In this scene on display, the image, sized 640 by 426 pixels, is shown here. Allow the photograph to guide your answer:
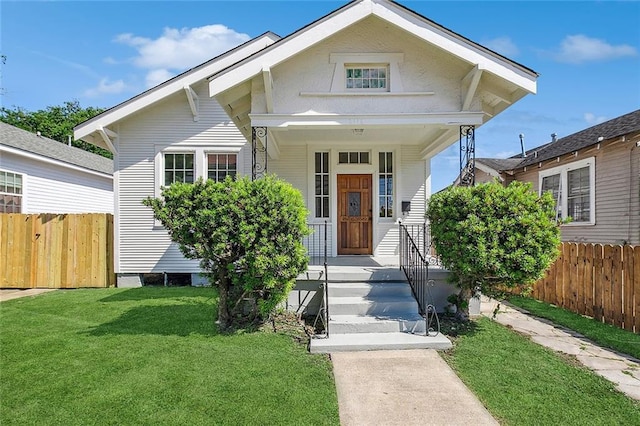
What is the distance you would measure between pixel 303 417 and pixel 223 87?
515 centimetres

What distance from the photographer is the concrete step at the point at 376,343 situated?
470cm

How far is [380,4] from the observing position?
629 centimetres

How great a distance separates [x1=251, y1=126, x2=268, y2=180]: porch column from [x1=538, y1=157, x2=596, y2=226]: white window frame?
7.66 meters

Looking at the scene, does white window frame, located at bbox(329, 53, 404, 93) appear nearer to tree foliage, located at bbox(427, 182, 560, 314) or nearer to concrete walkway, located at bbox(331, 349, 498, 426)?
tree foliage, located at bbox(427, 182, 560, 314)

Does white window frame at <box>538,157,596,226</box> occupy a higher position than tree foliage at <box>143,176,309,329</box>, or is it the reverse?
white window frame at <box>538,157,596,226</box>

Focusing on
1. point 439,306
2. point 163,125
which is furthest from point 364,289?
point 163,125

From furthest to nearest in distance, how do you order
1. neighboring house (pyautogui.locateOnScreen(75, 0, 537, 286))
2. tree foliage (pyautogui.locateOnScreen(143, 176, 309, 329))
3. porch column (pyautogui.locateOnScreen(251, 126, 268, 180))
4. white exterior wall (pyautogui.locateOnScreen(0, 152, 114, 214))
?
white exterior wall (pyautogui.locateOnScreen(0, 152, 114, 214)), porch column (pyautogui.locateOnScreen(251, 126, 268, 180)), neighboring house (pyautogui.locateOnScreen(75, 0, 537, 286)), tree foliage (pyautogui.locateOnScreen(143, 176, 309, 329))

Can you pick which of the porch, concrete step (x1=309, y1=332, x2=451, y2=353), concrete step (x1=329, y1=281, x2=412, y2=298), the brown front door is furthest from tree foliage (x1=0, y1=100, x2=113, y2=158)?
concrete step (x1=309, y1=332, x2=451, y2=353)

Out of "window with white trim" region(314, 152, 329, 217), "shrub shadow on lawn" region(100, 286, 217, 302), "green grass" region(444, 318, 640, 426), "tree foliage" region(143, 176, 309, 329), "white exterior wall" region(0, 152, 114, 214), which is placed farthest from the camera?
"white exterior wall" region(0, 152, 114, 214)

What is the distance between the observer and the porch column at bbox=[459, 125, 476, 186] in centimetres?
650

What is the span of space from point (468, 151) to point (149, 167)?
772cm

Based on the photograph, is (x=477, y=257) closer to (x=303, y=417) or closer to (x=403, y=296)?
(x=403, y=296)

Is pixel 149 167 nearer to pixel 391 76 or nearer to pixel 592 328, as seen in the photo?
pixel 391 76

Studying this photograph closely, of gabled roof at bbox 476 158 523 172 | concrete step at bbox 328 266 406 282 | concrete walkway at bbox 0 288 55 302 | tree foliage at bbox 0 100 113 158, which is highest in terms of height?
tree foliage at bbox 0 100 113 158
